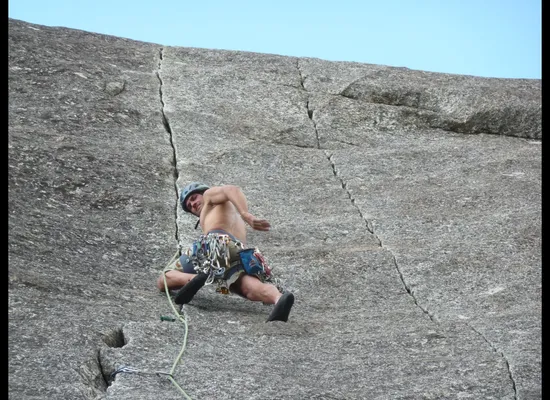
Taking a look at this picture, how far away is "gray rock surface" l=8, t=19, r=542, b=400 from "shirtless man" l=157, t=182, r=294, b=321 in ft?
0.47

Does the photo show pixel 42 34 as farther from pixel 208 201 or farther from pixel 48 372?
pixel 48 372

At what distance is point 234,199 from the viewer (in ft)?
28.1

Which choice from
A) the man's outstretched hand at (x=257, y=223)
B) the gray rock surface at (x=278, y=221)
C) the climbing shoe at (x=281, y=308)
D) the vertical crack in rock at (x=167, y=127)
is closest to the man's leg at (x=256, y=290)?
the gray rock surface at (x=278, y=221)

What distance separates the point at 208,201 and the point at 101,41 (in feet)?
21.6

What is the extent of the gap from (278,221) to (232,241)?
208 centimetres

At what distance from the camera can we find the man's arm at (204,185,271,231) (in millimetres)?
8094

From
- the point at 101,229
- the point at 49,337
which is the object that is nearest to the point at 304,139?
the point at 101,229

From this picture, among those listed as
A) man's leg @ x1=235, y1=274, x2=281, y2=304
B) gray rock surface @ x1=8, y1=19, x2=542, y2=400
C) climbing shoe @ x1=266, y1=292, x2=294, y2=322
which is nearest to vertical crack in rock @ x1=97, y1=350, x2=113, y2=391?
gray rock surface @ x1=8, y1=19, x2=542, y2=400

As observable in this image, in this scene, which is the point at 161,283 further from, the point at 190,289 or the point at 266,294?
the point at 266,294

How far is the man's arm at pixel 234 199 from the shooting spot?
8.09 m

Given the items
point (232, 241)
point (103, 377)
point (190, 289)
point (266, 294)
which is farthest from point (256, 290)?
point (103, 377)

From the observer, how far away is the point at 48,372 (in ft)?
21.1

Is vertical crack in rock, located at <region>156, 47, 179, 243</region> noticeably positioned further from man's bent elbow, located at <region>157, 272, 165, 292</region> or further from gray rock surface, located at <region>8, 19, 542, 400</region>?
man's bent elbow, located at <region>157, 272, 165, 292</region>

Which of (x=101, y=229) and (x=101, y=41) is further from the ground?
(x=101, y=41)
